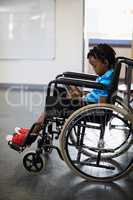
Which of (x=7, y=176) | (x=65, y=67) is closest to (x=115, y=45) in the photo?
(x=65, y=67)

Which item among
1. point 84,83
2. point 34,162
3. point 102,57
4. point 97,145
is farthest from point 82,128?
point 102,57

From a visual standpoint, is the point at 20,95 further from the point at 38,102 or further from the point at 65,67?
the point at 65,67

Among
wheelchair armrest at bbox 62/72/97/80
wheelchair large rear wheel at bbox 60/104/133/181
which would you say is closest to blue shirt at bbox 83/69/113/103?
wheelchair large rear wheel at bbox 60/104/133/181

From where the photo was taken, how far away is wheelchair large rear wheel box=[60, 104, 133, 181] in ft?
6.87

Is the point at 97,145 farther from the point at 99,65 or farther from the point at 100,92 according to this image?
the point at 99,65

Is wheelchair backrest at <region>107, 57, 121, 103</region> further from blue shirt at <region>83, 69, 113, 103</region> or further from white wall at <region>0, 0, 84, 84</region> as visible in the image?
white wall at <region>0, 0, 84, 84</region>

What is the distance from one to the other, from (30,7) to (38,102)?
1828mm

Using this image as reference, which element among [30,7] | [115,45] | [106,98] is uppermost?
[30,7]

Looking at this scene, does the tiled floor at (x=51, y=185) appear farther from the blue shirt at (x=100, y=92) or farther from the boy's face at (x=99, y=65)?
the boy's face at (x=99, y=65)

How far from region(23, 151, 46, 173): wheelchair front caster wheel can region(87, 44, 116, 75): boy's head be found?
31.2 inches

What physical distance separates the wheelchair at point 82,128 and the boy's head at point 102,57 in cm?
14

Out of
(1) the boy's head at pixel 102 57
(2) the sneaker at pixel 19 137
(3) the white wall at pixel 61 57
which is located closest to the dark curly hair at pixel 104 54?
(1) the boy's head at pixel 102 57

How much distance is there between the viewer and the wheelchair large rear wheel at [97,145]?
209 centimetres

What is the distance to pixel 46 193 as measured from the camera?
2.03 meters
